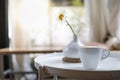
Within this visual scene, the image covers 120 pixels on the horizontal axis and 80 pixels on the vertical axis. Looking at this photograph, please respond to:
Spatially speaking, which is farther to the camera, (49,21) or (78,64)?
(49,21)

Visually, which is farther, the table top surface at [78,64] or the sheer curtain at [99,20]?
the sheer curtain at [99,20]

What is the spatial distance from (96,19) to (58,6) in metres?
0.69

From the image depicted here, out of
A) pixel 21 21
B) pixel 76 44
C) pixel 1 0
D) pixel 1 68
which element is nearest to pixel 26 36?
pixel 21 21

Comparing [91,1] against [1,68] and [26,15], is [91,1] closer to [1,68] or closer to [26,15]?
[26,15]

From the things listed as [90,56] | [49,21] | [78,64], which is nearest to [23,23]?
[49,21]

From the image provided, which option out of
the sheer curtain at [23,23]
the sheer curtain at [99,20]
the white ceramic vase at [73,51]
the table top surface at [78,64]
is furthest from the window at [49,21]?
the white ceramic vase at [73,51]

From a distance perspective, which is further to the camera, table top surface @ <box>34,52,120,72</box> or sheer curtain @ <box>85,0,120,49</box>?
sheer curtain @ <box>85,0,120,49</box>

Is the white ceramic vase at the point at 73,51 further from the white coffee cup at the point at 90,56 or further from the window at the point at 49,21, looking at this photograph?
the window at the point at 49,21

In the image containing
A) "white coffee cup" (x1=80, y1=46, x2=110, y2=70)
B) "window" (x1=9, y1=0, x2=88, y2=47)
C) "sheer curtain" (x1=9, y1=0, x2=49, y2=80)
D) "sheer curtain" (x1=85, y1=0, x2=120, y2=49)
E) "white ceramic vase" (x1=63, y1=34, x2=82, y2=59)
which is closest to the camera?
Result: "white coffee cup" (x1=80, y1=46, x2=110, y2=70)

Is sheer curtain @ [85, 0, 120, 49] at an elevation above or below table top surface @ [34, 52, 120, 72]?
above

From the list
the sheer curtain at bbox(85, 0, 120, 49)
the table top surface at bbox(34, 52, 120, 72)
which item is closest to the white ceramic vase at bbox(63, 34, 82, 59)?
the table top surface at bbox(34, 52, 120, 72)

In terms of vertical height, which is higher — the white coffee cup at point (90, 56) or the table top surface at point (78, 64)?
the white coffee cup at point (90, 56)

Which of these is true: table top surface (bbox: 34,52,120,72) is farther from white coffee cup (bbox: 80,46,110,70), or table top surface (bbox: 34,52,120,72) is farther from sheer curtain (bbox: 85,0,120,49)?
sheer curtain (bbox: 85,0,120,49)

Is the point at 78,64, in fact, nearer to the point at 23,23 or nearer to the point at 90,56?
the point at 90,56
